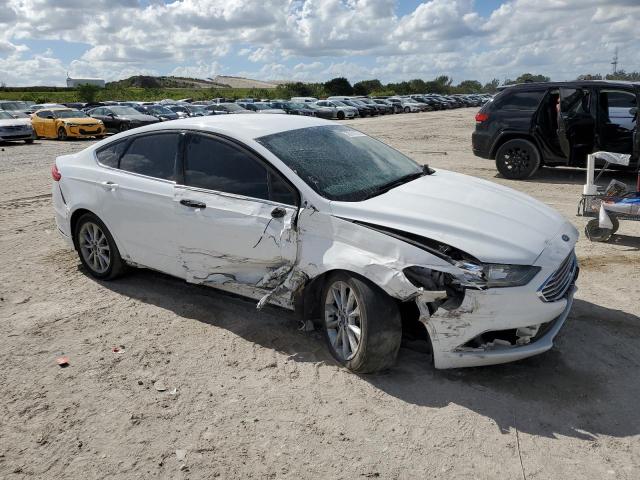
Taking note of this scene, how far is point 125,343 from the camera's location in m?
4.39

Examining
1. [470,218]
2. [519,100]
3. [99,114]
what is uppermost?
[519,100]

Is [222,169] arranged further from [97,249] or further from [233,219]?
[97,249]

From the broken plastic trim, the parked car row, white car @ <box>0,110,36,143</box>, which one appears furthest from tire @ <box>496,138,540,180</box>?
white car @ <box>0,110,36,143</box>

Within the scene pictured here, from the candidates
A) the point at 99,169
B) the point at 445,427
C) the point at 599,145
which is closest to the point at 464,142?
the point at 599,145

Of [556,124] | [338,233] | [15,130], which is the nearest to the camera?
[338,233]

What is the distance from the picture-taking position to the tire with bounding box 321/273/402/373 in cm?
359

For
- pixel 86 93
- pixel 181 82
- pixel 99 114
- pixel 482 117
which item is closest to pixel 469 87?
pixel 181 82

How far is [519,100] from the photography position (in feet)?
36.3

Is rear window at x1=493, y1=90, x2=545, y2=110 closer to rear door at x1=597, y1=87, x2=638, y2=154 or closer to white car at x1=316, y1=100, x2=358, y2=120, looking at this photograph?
rear door at x1=597, y1=87, x2=638, y2=154

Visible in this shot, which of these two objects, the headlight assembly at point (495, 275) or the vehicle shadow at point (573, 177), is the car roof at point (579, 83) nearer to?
the vehicle shadow at point (573, 177)

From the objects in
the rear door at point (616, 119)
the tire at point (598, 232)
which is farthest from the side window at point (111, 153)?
the rear door at point (616, 119)

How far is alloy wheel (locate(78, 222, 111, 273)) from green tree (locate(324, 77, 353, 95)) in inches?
3192

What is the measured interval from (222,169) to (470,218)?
197 centimetres

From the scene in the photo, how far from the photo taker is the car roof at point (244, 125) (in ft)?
15.0
